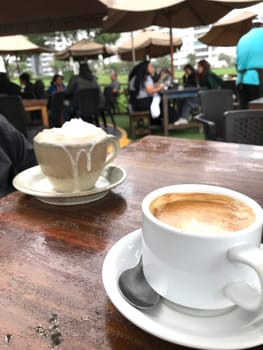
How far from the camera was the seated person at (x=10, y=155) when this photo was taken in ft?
2.83

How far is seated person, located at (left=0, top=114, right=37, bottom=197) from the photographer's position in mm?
862

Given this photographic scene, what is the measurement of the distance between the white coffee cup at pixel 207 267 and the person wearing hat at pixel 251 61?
3.02 metres

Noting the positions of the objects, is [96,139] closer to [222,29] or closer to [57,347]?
[57,347]

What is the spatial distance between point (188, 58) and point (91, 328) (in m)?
9.45

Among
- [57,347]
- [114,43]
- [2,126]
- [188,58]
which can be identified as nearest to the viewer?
[57,347]

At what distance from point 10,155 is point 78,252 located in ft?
1.86

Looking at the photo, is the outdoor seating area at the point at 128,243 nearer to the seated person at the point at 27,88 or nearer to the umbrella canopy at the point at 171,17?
the umbrella canopy at the point at 171,17

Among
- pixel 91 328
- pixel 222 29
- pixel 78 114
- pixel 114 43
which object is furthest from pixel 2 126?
pixel 114 43

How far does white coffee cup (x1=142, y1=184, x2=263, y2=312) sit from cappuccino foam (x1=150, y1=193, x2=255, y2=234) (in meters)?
0.02

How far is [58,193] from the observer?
24.9 inches

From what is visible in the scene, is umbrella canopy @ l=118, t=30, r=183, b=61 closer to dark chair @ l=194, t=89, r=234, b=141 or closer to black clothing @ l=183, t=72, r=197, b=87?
black clothing @ l=183, t=72, r=197, b=87

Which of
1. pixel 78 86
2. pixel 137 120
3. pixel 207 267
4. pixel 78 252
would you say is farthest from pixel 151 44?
pixel 207 267

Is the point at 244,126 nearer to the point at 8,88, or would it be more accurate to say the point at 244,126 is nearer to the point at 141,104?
the point at 8,88

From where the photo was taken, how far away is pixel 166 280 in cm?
35
